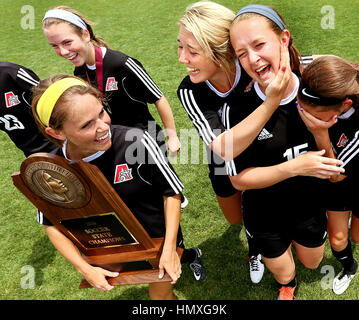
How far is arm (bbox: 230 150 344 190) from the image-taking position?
80.7 inches

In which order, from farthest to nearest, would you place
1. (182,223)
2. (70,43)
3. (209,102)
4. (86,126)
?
(182,223) < (70,43) < (209,102) < (86,126)

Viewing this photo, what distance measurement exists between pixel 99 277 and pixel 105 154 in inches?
33.0

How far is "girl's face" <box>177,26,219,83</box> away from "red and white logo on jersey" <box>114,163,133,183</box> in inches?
29.2

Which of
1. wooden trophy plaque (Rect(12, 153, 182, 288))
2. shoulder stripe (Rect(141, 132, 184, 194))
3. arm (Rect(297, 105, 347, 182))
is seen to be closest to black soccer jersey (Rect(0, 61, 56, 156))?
wooden trophy plaque (Rect(12, 153, 182, 288))

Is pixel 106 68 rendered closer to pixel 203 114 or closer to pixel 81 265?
pixel 203 114

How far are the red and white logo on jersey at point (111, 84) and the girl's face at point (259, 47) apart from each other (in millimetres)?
1412

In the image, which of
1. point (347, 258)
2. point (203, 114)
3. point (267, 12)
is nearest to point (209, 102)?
point (203, 114)

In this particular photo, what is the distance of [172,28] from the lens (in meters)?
8.97

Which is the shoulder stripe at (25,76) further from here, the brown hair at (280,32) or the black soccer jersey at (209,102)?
the brown hair at (280,32)

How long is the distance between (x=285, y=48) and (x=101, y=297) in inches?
116

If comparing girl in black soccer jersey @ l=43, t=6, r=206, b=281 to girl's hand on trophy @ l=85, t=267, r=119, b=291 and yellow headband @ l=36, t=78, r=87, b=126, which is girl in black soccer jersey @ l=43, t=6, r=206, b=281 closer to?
yellow headband @ l=36, t=78, r=87, b=126

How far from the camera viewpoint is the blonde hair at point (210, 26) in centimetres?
221

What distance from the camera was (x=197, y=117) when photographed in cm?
247
